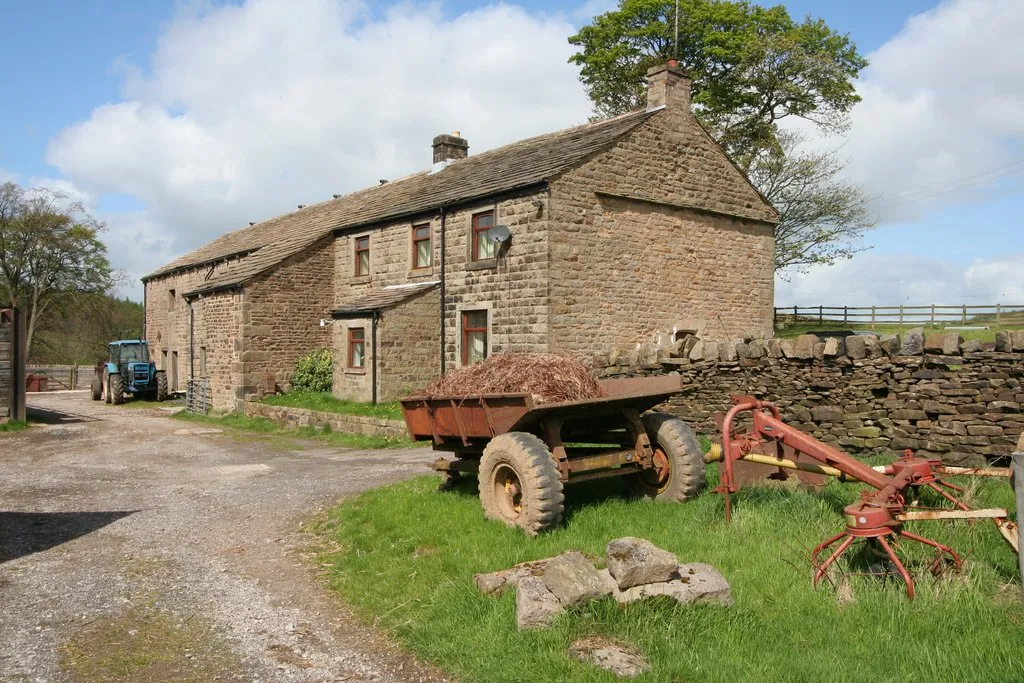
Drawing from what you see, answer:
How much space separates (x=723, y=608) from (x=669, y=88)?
16.9 meters

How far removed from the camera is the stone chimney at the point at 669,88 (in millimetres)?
19531

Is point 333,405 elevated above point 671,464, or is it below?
below

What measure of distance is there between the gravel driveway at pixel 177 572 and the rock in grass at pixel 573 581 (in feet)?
2.96

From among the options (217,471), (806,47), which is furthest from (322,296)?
(806,47)

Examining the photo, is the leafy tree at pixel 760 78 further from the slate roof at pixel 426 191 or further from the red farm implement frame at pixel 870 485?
the red farm implement frame at pixel 870 485

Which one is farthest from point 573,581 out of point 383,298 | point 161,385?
point 161,385

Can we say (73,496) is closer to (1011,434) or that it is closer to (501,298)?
(501,298)

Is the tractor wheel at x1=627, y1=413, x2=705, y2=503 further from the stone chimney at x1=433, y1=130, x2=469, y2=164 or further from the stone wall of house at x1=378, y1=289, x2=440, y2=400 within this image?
the stone chimney at x1=433, y1=130, x2=469, y2=164

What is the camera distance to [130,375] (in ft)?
95.1

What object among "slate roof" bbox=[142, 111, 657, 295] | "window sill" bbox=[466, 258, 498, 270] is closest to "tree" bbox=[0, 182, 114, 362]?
"slate roof" bbox=[142, 111, 657, 295]

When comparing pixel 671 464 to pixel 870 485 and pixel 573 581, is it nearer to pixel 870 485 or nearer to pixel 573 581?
pixel 870 485

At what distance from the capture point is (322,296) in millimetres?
25141

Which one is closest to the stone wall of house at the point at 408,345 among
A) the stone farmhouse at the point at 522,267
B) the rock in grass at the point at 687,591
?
the stone farmhouse at the point at 522,267

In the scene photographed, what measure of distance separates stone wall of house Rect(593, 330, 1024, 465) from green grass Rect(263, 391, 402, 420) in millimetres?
8095
